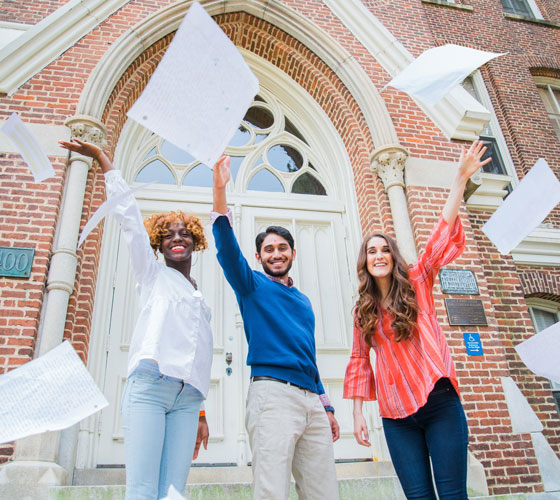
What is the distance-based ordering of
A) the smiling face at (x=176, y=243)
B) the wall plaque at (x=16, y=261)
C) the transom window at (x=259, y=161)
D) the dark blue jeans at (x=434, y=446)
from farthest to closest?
the transom window at (x=259, y=161) → the wall plaque at (x=16, y=261) → the smiling face at (x=176, y=243) → the dark blue jeans at (x=434, y=446)

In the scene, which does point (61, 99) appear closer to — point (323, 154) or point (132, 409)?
point (323, 154)

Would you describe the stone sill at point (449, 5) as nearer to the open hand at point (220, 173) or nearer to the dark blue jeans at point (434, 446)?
the open hand at point (220, 173)

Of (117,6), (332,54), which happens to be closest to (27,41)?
(117,6)

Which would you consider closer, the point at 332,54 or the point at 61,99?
the point at 61,99

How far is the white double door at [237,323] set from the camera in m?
4.49

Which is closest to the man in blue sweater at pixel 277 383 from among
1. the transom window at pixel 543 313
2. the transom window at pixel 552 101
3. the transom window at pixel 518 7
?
the transom window at pixel 543 313

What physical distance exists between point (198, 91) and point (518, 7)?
11260 mm

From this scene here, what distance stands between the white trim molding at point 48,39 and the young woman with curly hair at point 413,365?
14.8ft

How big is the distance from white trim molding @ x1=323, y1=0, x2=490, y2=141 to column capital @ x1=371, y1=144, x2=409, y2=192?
35.8 inches

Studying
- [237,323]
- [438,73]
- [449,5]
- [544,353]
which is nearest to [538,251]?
[237,323]

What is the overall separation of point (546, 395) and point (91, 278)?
534cm

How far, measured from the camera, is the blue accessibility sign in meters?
4.84

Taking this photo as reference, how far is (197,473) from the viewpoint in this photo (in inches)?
156

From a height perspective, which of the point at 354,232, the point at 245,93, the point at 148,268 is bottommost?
the point at 148,268
